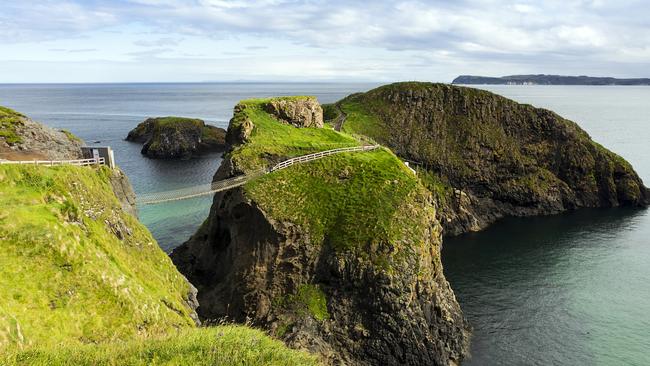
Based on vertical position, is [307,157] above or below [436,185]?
above

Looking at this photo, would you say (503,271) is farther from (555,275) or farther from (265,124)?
(265,124)

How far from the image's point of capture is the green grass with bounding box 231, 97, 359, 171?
64.0 m

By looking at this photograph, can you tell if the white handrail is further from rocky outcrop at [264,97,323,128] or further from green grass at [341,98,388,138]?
green grass at [341,98,388,138]

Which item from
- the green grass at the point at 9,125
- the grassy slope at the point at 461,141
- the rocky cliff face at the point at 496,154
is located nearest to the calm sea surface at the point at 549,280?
the rocky cliff face at the point at 496,154

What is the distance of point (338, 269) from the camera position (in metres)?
51.7

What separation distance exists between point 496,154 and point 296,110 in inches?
2421

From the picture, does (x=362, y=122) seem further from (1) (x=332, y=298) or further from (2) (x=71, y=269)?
(2) (x=71, y=269)

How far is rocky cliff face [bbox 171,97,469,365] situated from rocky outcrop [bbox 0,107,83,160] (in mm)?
20324

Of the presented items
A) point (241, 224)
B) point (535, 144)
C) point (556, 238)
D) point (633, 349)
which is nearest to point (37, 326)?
point (241, 224)

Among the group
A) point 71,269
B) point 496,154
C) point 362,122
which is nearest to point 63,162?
point 71,269

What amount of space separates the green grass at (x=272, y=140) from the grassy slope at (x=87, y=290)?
24472mm

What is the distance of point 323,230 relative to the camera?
181ft

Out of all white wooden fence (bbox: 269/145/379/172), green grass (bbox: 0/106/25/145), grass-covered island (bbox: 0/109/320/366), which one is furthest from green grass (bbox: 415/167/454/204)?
green grass (bbox: 0/106/25/145)

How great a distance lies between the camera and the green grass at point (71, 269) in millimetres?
26547
